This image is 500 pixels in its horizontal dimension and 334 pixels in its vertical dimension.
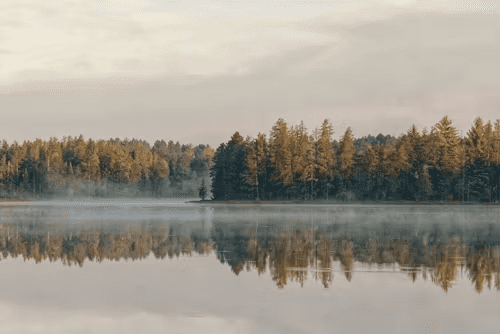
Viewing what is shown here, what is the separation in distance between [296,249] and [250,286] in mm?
9006

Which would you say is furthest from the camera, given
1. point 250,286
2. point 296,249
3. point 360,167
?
point 360,167

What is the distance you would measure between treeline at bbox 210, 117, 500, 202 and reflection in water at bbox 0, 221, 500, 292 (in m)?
79.0

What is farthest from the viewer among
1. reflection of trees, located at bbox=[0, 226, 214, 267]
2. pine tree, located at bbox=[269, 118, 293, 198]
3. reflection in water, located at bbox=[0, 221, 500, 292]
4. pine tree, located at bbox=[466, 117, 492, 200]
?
pine tree, located at bbox=[269, 118, 293, 198]

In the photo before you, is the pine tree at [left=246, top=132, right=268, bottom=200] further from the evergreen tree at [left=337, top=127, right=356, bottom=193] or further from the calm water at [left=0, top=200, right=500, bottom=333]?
the calm water at [left=0, top=200, right=500, bottom=333]

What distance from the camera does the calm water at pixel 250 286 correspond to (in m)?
12.8

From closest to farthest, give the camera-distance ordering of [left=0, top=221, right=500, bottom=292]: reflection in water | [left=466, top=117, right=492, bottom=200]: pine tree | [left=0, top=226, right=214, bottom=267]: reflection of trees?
[left=0, top=221, right=500, bottom=292]: reflection in water → [left=0, top=226, right=214, bottom=267]: reflection of trees → [left=466, top=117, right=492, bottom=200]: pine tree

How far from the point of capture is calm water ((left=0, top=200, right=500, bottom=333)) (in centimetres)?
1280

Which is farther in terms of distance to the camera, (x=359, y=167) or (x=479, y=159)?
(x=359, y=167)

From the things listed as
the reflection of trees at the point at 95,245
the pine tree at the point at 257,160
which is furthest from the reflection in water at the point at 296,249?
the pine tree at the point at 257,160

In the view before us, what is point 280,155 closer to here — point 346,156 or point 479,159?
point 346,156

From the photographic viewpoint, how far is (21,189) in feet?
643

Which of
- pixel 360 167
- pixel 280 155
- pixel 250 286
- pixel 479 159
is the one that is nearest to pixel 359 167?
pixel 360 167

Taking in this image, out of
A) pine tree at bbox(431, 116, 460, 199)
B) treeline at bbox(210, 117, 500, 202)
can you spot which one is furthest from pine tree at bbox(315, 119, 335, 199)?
pine tree at bbox(431, 116, 460, 199)

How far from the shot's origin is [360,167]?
12438 cm
